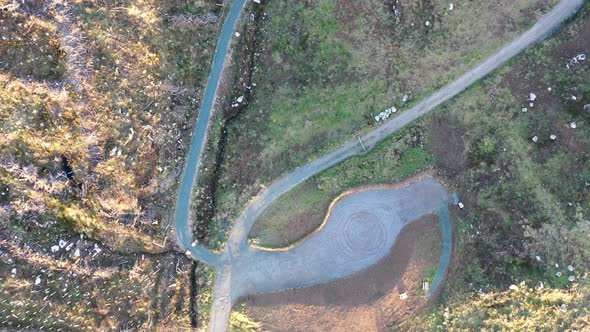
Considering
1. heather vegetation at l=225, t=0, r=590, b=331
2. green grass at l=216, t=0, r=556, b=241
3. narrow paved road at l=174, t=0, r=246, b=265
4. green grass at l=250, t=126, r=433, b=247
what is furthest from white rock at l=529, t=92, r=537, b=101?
narrow paved road at l=174, t=0, r=246, b=265

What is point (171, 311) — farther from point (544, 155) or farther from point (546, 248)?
point (544, 155)

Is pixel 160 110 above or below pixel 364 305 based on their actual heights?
above

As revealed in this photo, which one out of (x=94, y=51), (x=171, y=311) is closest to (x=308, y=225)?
(x=171, y=311)

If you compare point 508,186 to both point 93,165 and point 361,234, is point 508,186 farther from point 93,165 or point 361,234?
point 93,165

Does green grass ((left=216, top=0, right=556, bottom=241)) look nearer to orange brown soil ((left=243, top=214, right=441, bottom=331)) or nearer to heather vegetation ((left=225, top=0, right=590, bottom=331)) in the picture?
heather vegetation ((left=225, top=0, right=590, bottom=331))

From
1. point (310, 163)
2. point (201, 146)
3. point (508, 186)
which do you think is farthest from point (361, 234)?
point (201, 146)

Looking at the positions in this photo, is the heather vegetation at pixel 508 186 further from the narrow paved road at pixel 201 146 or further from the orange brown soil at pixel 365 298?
the narrow paved road at pixel 201 146

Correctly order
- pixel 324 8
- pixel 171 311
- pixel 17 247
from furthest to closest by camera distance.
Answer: pixel 324 8 → pixel 171 311 → pixel 17 247
